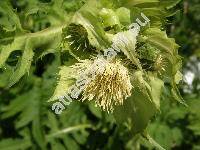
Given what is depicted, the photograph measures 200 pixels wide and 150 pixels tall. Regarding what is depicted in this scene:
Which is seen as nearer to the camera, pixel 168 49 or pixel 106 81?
pixel 168 49

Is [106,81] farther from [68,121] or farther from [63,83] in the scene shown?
[68,121]

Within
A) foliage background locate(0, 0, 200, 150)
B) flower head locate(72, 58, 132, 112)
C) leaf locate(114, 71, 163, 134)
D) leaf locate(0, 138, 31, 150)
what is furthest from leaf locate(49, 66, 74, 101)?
leaf locate(0, 138, 31, 150)

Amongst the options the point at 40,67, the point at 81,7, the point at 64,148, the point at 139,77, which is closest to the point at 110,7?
the point at 81,7

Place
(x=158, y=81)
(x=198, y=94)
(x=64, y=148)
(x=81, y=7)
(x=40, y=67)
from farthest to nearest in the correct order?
(x=40, y=67)
(x=198, y=94)
(x=64, y=148)
(x=158, y=81)
(x=81, y=7)

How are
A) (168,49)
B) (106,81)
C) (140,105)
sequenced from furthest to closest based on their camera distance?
(140,105) < (106,81) < (168,49)

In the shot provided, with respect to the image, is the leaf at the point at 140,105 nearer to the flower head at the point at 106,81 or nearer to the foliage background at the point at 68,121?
the flower head at the point at 106,81

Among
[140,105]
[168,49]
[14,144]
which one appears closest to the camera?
[168,49]

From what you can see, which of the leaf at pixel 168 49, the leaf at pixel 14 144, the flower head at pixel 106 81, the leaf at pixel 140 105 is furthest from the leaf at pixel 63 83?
Answer: the leaf at pixel 14 144

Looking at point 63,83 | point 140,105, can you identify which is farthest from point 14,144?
point 140,105

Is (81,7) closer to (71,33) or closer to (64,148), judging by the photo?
(71,33)

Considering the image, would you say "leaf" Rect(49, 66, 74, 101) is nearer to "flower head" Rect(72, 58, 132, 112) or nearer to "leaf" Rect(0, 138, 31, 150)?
"flower head" Rect(72, 58, 132, 112)

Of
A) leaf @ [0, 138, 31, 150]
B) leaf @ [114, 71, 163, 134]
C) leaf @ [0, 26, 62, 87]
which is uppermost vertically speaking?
leaf @ [0, 26, 62, 87]
